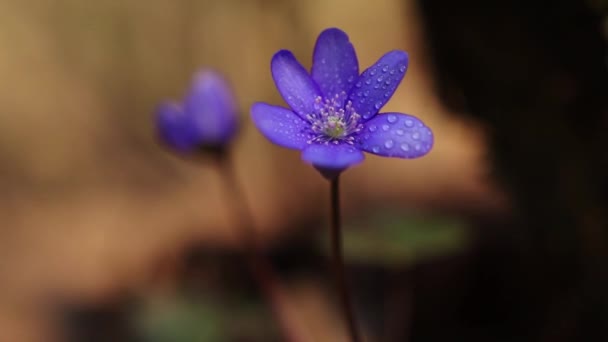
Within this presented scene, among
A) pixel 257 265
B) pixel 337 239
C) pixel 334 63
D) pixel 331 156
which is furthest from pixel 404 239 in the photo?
pixel 331 156

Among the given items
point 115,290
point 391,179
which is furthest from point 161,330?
point 391,179

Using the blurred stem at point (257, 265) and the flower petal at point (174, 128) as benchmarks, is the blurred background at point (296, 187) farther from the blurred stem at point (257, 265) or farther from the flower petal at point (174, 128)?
the flower petal at point (174, 128)

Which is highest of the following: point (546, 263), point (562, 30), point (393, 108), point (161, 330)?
point (562, 30)

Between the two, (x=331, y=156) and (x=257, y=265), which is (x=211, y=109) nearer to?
(x=257, y=265)

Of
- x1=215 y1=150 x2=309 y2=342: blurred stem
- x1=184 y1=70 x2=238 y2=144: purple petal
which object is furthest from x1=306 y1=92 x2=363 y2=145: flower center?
x1=215 y1=150 x2=309 y2=342: blurred stem

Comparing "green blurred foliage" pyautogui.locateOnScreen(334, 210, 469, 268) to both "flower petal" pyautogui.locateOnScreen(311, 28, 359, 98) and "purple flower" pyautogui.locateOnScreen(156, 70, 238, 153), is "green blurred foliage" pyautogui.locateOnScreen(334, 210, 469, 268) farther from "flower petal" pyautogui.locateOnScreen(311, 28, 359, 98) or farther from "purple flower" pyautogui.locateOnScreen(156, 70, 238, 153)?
"flower petal" pyautogui.locateOnScreen(311, 28, 359, 98)

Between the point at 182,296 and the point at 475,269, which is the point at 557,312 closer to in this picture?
the point at 475,269
